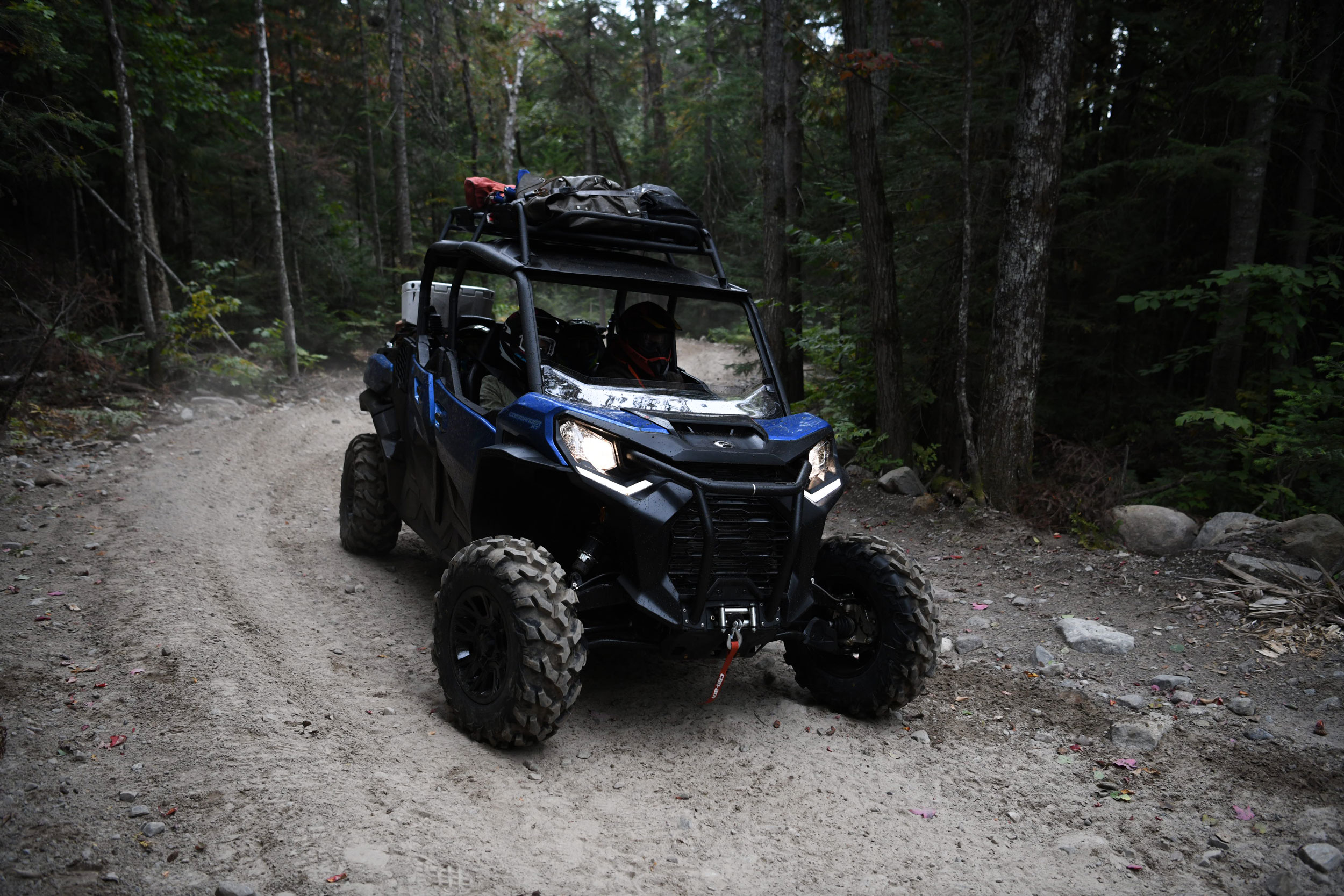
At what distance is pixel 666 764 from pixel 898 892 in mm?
1221

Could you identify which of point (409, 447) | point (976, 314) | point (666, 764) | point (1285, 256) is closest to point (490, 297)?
point (409, 447)

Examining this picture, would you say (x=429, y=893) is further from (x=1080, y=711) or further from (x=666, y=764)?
(x=1080, y=711)

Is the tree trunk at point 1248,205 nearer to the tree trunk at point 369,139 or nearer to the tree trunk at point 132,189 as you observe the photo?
the tree trunk at point 132,189

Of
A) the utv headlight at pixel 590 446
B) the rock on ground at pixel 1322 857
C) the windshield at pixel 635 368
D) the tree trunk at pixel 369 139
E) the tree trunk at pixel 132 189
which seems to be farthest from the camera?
the tree trunk at pixel 369 139

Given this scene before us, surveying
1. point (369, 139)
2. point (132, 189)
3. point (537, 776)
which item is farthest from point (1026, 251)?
point (369, 139)

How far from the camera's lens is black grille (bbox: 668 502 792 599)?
12.4 ft

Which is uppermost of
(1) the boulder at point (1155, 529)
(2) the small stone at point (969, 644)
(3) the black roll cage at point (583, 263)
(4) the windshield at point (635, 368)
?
(3) the black roll cage at point (583, 263)

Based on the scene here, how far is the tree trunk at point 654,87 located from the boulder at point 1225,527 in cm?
2231

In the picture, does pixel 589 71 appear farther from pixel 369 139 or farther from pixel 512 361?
pixel 512 361

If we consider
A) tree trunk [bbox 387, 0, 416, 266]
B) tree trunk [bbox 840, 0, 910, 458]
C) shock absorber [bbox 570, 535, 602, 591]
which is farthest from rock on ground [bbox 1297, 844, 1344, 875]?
tree trunk [bbox 387, 0, 416, 266]

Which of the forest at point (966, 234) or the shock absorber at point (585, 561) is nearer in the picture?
the shock absorber at point (585, 561)

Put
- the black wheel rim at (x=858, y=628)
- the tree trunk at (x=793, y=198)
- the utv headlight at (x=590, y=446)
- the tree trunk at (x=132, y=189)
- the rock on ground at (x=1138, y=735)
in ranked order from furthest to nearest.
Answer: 1. the tree trunk at (x=793, y=198)
2. the tree trunk at (x=132, y=189)
3. the black wheel rim at (x=858, y=628)
4. the rock on ground at (x=1138, y=735)
5. the utv headlight at (x=590, y=446)

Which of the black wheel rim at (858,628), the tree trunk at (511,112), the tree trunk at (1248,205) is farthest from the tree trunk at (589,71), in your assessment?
the black wheel rim at (858,628)

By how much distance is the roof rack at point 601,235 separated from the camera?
4805 millimetres
